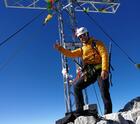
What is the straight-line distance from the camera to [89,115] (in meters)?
8.23

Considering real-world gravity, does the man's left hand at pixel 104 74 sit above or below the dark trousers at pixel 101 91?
above

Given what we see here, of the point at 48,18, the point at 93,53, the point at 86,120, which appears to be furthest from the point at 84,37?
the point at 48,18

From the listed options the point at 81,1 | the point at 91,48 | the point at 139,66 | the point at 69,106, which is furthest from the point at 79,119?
the point at 81,1

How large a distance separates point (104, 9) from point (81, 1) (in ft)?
5.93

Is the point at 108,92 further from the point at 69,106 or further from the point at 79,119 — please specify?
the point at 69,106

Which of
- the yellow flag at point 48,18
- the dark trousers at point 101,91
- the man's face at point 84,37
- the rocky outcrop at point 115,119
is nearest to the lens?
the rocky outcrop at point 115,119

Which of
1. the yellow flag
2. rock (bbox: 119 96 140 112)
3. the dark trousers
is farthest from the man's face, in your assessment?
the yellow flag

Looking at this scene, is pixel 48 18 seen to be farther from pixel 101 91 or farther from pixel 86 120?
pixel 86 120

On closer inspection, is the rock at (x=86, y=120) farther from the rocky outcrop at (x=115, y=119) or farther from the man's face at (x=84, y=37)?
the man's face at (x=84, y=37)

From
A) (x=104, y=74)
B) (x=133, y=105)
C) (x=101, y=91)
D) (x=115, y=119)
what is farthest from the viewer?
(x=133, y=105)

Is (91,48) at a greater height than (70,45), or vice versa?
(70,45)

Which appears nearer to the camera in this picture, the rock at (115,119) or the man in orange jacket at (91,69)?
the rock at (115,119)

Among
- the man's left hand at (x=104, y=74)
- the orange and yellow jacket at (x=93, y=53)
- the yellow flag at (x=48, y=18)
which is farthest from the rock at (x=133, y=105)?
the yellow flag at (x=48, y=18)

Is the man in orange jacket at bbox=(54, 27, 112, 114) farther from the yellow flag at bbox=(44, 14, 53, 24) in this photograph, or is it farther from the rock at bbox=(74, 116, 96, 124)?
the yellow flag at bbox=(44, 14, 53, 24)
